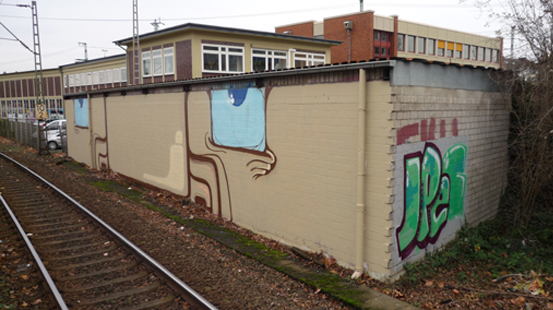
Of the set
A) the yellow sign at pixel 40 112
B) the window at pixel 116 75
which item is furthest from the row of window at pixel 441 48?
the yellow sign at pixel 40 112

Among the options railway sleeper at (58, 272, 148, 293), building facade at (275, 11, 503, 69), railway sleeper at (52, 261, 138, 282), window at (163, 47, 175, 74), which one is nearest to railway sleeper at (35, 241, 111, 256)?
railway sleeper at (52, 261, 138, 282)

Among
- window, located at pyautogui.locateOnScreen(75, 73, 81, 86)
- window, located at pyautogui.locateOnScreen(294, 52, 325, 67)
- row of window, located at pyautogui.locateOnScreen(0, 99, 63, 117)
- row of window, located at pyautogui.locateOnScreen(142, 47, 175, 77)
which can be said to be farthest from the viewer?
row of window, located at pyautogui.locateOnScreen(0, 99, 63, 117)

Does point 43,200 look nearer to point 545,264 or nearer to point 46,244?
point 46,244

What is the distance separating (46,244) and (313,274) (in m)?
5.65

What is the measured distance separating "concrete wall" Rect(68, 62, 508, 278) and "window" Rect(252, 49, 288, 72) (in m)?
14.4

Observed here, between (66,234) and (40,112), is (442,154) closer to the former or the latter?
(66,234)

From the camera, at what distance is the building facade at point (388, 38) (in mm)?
44125

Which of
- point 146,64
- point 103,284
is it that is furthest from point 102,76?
point 103,284

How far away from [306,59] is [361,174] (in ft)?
75.9

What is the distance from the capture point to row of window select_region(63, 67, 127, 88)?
38178 millimetres

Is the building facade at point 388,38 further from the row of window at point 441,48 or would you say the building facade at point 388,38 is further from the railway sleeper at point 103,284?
the railway sleeper at point 103,284

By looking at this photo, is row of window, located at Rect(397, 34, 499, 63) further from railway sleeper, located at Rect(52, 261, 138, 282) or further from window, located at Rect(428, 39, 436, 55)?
railway sleeper, located at Rect(52, 261, 138, 282)

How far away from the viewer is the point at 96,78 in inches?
1661

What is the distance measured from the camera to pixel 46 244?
8445 millimetres
